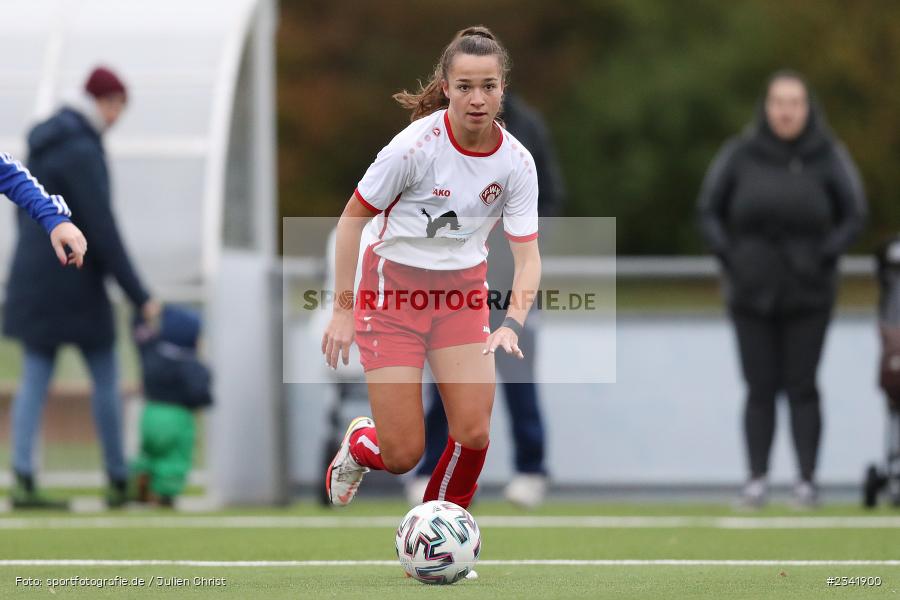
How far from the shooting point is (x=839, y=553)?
25.9 ft

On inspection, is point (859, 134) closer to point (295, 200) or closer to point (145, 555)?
point (295, 200)

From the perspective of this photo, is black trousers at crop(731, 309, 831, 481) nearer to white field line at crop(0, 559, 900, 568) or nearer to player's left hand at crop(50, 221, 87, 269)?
white field line at crop(0, 559, 900, 568)

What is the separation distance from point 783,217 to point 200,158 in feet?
12.7

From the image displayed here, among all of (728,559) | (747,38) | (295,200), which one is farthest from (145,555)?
(747,38)

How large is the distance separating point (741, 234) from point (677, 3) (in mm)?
33672

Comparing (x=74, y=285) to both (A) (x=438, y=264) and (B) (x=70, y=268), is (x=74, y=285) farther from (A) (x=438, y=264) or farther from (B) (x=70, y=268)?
(A) (x=438, y=264)

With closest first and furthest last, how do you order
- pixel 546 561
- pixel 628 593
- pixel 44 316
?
pixel 628 593
pixel 546 561
pixel 44 316

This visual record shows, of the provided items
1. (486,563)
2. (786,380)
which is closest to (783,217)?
(786,380)

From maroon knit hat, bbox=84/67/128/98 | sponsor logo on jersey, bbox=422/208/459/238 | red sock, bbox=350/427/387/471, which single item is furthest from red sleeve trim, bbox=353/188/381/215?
maroon knit hat, bbox=84/67/128/98

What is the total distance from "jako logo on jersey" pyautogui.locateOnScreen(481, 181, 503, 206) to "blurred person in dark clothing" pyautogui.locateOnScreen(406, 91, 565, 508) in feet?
11.2

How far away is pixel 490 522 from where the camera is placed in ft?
32.0

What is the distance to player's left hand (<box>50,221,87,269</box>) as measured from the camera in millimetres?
6629

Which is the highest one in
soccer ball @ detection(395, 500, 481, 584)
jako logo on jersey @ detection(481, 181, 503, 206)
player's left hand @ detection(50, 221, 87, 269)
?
jako logo on jersey @ detection(481, 181, 503, 206)

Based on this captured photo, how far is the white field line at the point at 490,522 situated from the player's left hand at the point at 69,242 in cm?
312
